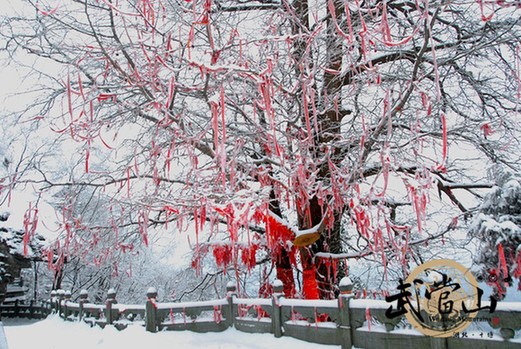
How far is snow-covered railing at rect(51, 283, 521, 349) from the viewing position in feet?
13.8

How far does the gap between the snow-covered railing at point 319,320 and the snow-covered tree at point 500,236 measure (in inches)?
30.0

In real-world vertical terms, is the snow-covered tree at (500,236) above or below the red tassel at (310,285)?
above

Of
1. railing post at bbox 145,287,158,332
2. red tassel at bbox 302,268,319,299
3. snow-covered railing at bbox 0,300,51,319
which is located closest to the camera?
red tassel at bbox 302,268,319,299

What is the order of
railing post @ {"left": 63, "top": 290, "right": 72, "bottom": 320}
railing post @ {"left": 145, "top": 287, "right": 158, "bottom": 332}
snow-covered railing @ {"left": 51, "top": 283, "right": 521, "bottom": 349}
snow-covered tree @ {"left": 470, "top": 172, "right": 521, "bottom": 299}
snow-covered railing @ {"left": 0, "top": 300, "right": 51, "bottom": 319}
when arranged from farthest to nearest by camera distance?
snow-covered railing @ {"left": 0, "top": 300, "right": 51, "bottom": 319}, railing post @ {"left": 63, "top": 290, "right": 72, "bottom": 320}, railing post @ {"left": 145, "top": 287, "right": 158, "bottom": 332}, snow-covered tree @ {"left": 470, "top": 172, "right": 521, "bottom": 299}, snow-covered railing @ {"left": 51, "top": 283, "right": 521, "bottom": 349}

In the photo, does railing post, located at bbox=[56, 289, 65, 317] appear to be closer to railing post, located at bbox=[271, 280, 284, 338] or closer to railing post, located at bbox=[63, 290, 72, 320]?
railing post, located at bbox=[63, 290, 72, 320]

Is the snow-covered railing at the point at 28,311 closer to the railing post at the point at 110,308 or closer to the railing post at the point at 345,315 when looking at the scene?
the railing post at the point at 110,308

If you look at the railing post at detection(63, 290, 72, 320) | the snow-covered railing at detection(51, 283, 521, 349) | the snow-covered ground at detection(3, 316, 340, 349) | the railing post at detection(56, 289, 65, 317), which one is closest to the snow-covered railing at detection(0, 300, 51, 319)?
the railing post at detection(56, 289, 65, 317)

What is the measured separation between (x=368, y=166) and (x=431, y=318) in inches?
158

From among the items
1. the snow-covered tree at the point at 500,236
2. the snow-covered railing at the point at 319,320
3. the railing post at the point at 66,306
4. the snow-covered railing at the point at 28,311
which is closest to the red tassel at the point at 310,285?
the snow-covered railing at the point at 319,320

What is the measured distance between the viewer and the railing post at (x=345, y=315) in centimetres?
589

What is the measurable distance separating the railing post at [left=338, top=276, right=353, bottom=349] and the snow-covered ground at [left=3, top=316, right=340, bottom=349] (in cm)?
33

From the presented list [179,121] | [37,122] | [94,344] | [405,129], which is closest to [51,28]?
[179,121]

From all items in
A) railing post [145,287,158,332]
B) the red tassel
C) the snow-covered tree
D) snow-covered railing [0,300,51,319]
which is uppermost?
the snow-covered tree

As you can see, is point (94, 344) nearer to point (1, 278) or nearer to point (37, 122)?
point (1, 278)
